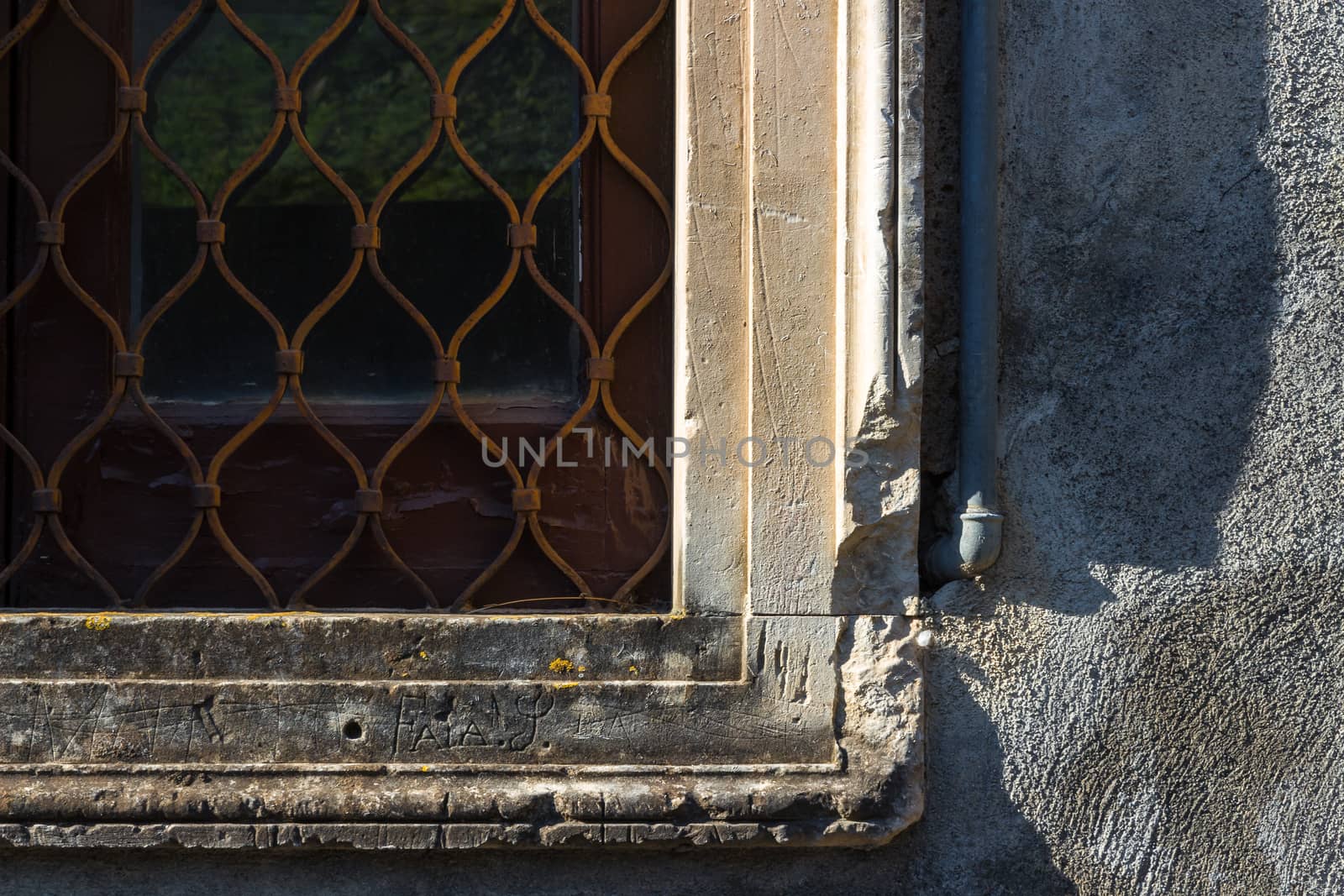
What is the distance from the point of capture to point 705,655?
1.76 metres

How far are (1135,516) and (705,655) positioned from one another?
2.29 feet

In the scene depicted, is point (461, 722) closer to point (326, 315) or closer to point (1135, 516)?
point (326, 315)

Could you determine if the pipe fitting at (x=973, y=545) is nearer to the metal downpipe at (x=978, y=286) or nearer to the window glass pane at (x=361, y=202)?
the metal downpipe at (x=978, y=286)

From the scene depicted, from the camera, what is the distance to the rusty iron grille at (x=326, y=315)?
1.85 metres

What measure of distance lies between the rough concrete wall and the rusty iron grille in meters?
0.47

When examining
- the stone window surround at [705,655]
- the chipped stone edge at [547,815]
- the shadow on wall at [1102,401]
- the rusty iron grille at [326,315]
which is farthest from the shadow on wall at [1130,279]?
the rusty iron grille at [326,315]

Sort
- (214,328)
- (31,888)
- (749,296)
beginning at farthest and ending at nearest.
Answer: (214,328), (749,296), (31,888)

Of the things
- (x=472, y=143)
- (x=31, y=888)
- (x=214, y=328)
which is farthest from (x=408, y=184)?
(x=31, y=888)

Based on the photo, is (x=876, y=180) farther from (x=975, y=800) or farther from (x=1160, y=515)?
(x=975, y=800)

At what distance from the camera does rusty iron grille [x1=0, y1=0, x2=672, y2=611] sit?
1.85 m

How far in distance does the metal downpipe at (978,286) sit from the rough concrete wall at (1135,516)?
0.15ft

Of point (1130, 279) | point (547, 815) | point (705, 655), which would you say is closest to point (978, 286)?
point (1130, 279)

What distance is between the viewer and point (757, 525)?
1748 millimetres

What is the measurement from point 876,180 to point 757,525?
1.83 ft
